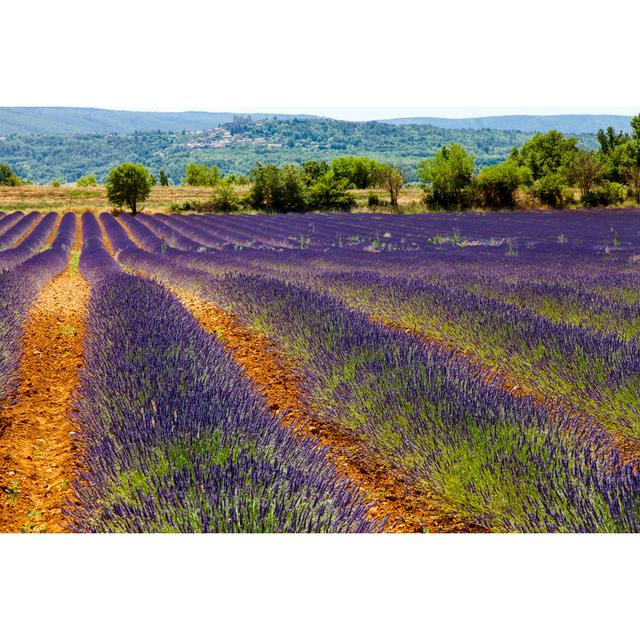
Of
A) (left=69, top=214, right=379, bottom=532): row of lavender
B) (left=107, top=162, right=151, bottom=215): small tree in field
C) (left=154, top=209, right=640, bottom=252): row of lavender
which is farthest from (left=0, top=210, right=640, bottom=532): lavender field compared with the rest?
(left=107, top=162, right=151, bottom=215): small tree in field

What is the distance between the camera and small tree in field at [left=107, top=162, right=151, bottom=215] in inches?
1339

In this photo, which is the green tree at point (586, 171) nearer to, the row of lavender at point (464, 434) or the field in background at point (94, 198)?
the field in background at point (94, 198)

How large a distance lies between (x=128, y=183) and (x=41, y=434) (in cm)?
3364

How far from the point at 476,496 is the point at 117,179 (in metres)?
35.2

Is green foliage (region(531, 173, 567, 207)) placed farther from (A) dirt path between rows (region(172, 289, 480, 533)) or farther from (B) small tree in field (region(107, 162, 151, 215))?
(A) dirt path between rows (region(172, 289, 480, 533))

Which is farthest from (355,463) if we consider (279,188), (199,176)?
(199,176)

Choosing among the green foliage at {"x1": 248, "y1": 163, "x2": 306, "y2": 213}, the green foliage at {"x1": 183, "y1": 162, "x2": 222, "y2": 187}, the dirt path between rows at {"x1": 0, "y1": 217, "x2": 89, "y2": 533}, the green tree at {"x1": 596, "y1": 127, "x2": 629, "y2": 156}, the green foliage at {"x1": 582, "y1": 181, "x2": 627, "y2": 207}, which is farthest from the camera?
the green foliage at {"x1": 183, "y1": 162, "x2": 222, "y2": 187}

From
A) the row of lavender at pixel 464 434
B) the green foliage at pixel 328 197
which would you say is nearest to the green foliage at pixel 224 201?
the green foliage at pixel 328 197

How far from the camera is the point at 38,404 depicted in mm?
3873

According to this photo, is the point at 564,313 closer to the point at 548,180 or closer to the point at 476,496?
the point at 476,496

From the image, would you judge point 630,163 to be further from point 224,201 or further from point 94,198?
point 94,198

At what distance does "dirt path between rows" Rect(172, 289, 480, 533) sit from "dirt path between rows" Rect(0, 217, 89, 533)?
1.11m

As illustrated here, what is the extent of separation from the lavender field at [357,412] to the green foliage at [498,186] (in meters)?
34.4

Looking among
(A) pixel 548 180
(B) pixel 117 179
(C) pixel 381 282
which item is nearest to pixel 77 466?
(C) pixel 381 282
